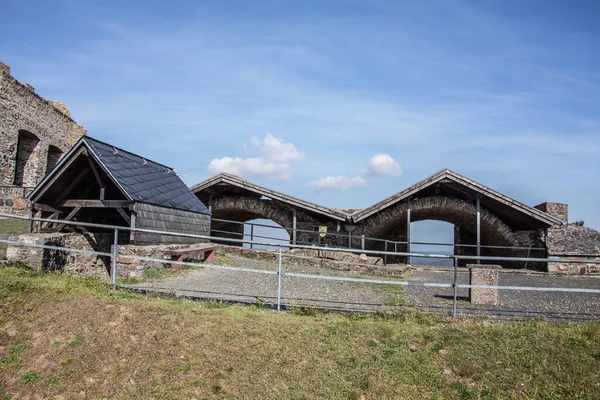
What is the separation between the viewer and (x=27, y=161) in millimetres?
22922

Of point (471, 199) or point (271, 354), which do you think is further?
point (471, 199)

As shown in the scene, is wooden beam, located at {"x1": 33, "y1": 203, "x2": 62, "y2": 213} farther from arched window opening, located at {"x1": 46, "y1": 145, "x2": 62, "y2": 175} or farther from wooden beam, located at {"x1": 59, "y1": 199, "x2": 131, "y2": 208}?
arched window opening, located at {"x1": 46, "y1": 145, "x2": 62, "y2": 175}

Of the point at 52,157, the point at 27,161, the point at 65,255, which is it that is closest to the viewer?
the point at 65,255

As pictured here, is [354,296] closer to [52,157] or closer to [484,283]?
[484,283]

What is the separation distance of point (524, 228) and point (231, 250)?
39.5 ft

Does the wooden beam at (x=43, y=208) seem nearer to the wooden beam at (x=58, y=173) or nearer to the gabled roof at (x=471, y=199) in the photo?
the wooden beam at (x=58, y=173)

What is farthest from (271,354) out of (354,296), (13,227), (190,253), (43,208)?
(13,227)

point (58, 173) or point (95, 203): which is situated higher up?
point (58, 173)

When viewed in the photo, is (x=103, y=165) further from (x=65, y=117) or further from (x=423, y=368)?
(x=65, y=117)

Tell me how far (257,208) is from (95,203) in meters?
8.20

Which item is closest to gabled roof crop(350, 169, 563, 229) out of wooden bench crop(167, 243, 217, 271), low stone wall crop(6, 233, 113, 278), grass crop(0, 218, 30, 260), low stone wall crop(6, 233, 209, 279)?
wooden bench crop(167, 243, 217, 271)

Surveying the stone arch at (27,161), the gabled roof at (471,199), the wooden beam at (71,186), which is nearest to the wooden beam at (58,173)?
the wooden beam at (71,186)

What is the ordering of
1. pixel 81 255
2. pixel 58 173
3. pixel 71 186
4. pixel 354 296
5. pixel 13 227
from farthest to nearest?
pixel 13 227 < pixel 71 186 < pixel 58 173 < pixel 81 255 < pixel 354 296

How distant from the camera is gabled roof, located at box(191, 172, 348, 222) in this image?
719 inches
